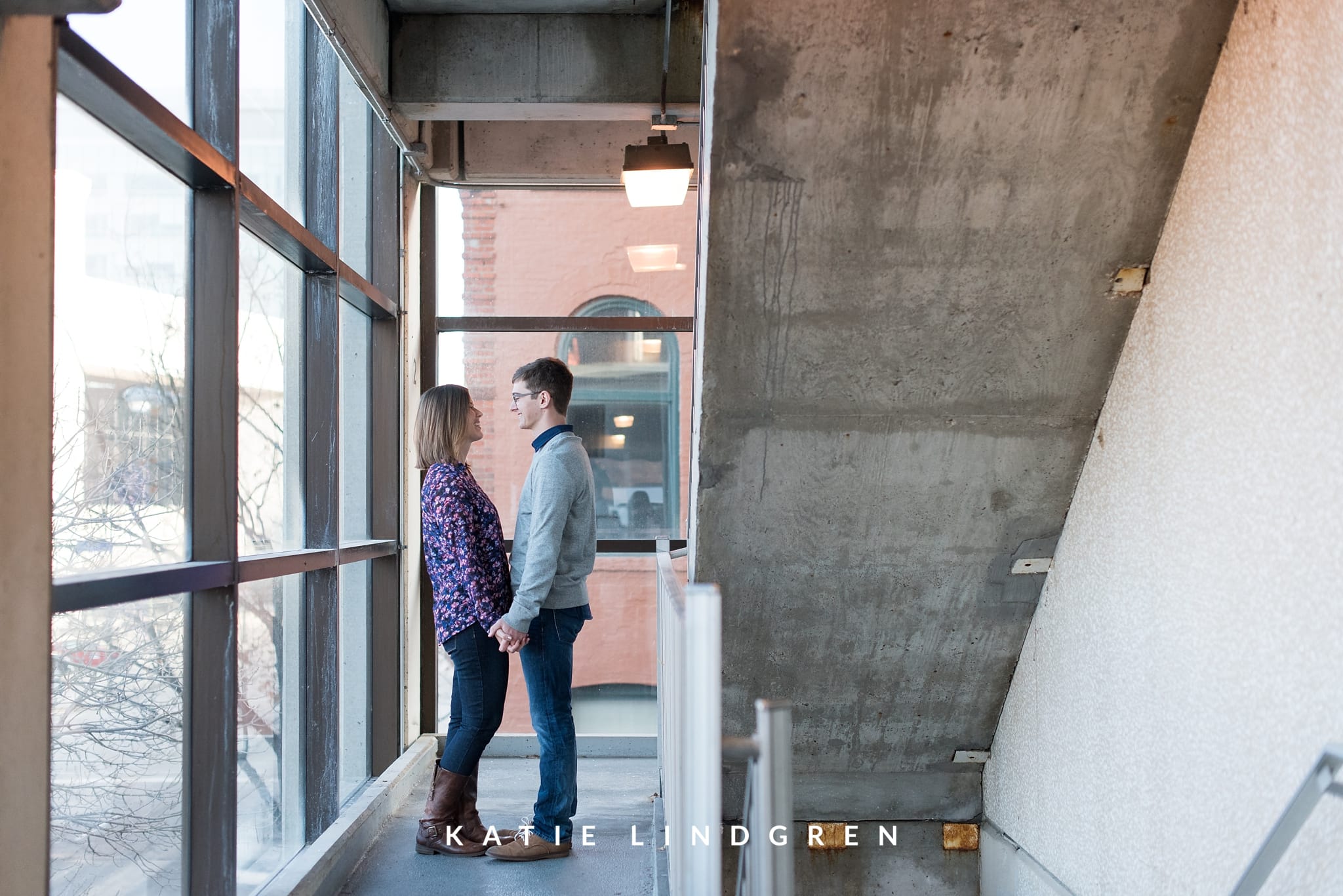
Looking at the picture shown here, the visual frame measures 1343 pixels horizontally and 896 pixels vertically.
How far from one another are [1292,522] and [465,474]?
7.65 feet

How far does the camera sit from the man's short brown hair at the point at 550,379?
11.4 ft

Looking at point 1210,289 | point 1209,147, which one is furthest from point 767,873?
point 1209,147

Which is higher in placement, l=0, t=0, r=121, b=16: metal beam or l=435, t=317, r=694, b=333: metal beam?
l=0, t=0, r=121, b=16: metal beam

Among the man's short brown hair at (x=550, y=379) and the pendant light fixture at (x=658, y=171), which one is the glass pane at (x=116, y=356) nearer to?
the man's short brown hair at (x=550, y=379)

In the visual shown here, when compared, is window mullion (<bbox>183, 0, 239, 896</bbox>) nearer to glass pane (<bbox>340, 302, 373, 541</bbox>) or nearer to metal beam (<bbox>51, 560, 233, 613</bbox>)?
metal beam (<bbox>51, 560, 233, 613</bbox>)

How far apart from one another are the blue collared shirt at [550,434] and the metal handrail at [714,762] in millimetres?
1733

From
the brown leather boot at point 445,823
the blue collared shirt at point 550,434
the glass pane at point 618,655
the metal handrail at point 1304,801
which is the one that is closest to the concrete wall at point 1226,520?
the metal handrail at point 1304,801

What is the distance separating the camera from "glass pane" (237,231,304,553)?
2902 mm

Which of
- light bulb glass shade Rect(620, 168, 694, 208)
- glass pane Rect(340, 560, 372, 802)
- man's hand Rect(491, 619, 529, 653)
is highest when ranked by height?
light bulb glass shade Rect(620, 168, 694, 208)

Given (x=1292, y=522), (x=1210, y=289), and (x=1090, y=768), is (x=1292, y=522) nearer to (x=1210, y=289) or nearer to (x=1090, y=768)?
(x=1210, y=289)

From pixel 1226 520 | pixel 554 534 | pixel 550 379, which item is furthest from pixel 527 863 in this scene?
pixel 1226 520

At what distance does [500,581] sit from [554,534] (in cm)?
33

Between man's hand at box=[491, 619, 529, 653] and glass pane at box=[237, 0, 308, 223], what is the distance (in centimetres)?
137

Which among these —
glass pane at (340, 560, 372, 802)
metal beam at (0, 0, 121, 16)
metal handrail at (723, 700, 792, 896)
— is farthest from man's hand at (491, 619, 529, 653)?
metal beam at (0, 0, 121, 16)
